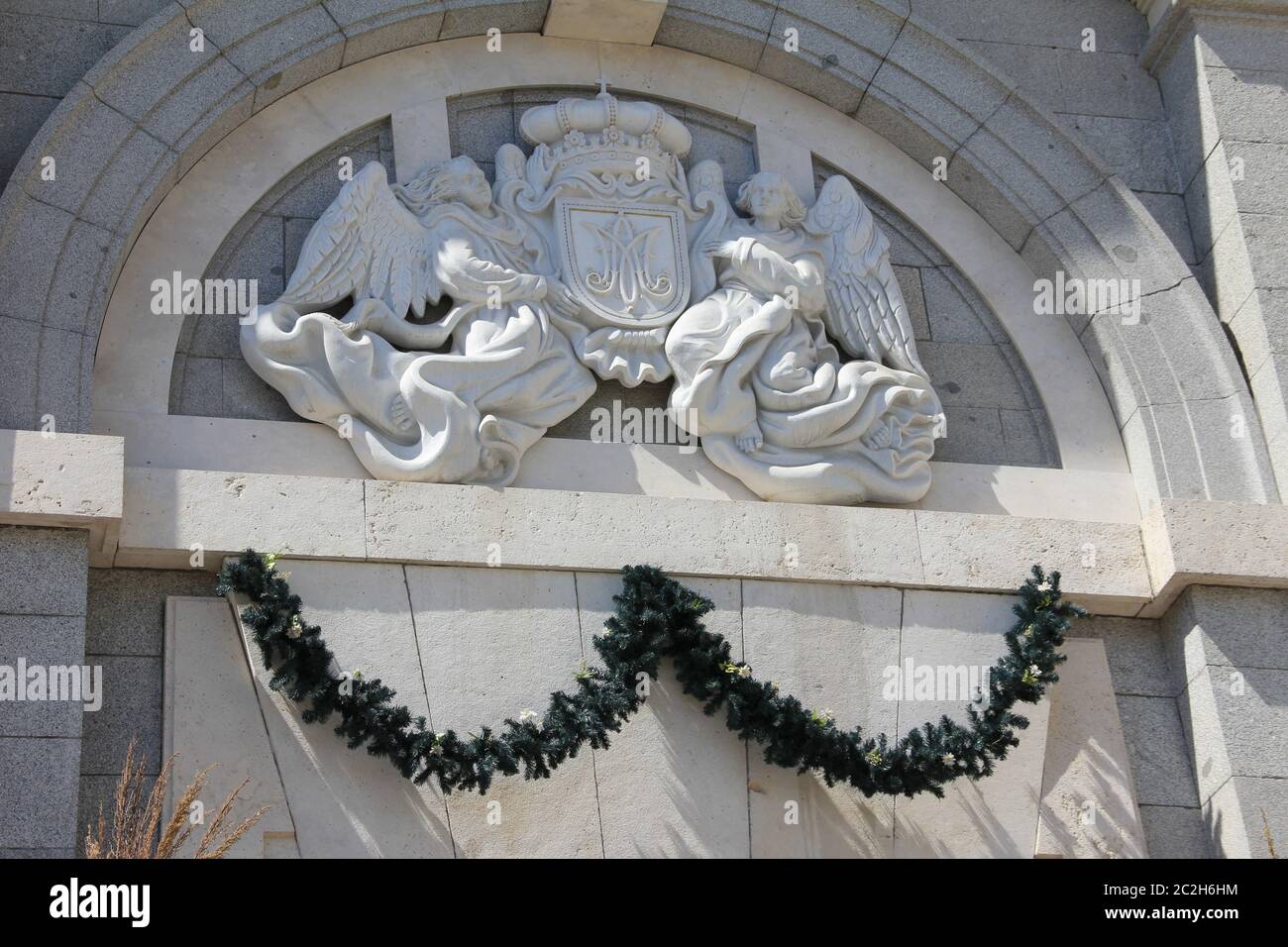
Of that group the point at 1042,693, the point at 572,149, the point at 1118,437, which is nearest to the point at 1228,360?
the point at 1118,437

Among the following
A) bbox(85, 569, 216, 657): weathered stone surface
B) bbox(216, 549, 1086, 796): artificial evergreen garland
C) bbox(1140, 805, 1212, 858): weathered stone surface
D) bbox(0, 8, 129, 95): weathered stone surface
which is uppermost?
bbox(0, 8, 129, 95): weathered stone surface

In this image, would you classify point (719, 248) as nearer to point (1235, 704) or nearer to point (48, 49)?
point (1235, 704)

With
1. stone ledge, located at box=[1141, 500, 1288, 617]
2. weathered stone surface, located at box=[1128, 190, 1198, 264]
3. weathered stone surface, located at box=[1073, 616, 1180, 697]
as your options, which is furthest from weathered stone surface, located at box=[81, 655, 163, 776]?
weathered stone surface, located at box=[1128, 190, 1198, 264]

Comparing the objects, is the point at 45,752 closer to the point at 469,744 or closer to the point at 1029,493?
the point at 469,744

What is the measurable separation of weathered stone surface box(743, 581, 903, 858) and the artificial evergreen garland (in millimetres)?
127

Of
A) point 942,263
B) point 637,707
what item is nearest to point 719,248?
point 942,263

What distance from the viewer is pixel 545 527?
30.6 feet

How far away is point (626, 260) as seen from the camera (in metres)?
10.1

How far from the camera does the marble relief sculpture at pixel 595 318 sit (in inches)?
374

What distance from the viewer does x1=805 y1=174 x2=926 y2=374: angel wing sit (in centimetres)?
1024

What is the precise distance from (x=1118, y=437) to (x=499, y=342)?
3067 mm

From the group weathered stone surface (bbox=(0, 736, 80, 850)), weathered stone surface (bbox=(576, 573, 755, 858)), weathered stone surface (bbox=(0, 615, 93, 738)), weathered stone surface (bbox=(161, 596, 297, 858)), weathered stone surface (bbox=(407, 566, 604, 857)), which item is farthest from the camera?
weathered stone surface (bbox=(576, 573, 755, 858))

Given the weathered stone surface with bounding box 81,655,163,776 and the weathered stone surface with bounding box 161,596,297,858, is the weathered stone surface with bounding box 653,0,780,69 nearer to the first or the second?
the weathered stone surface with bounding box 161,596,297,858

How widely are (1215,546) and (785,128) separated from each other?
3.05 m
